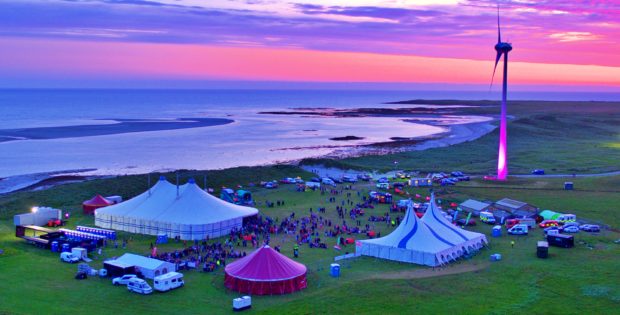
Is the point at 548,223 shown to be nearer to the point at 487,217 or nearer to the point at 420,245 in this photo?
the point at 487,217


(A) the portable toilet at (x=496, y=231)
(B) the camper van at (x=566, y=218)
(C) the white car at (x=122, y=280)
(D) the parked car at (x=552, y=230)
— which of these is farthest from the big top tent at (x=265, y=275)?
(B) the camper van at (x=566, y=218)

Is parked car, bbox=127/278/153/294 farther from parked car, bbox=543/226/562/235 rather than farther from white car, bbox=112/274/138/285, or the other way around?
parked car, bbox=543/226/562/235

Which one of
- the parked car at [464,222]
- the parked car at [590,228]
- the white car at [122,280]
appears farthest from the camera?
the parked car at [464,222]

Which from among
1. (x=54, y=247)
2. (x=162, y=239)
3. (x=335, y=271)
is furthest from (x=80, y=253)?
(x=335, y=271)

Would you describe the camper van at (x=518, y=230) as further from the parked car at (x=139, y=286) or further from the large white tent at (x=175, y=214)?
the parked car at (x=139, y=286)

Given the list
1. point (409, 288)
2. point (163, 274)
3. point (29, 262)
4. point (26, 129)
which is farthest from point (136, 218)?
point (26, 129)

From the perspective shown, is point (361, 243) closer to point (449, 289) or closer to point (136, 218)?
point (449, 289)

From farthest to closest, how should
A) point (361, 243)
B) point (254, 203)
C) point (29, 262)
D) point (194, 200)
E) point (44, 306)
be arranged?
point (254, 203), point (194, 200), point (361, 243), point (29, 262), point (44, 306)
